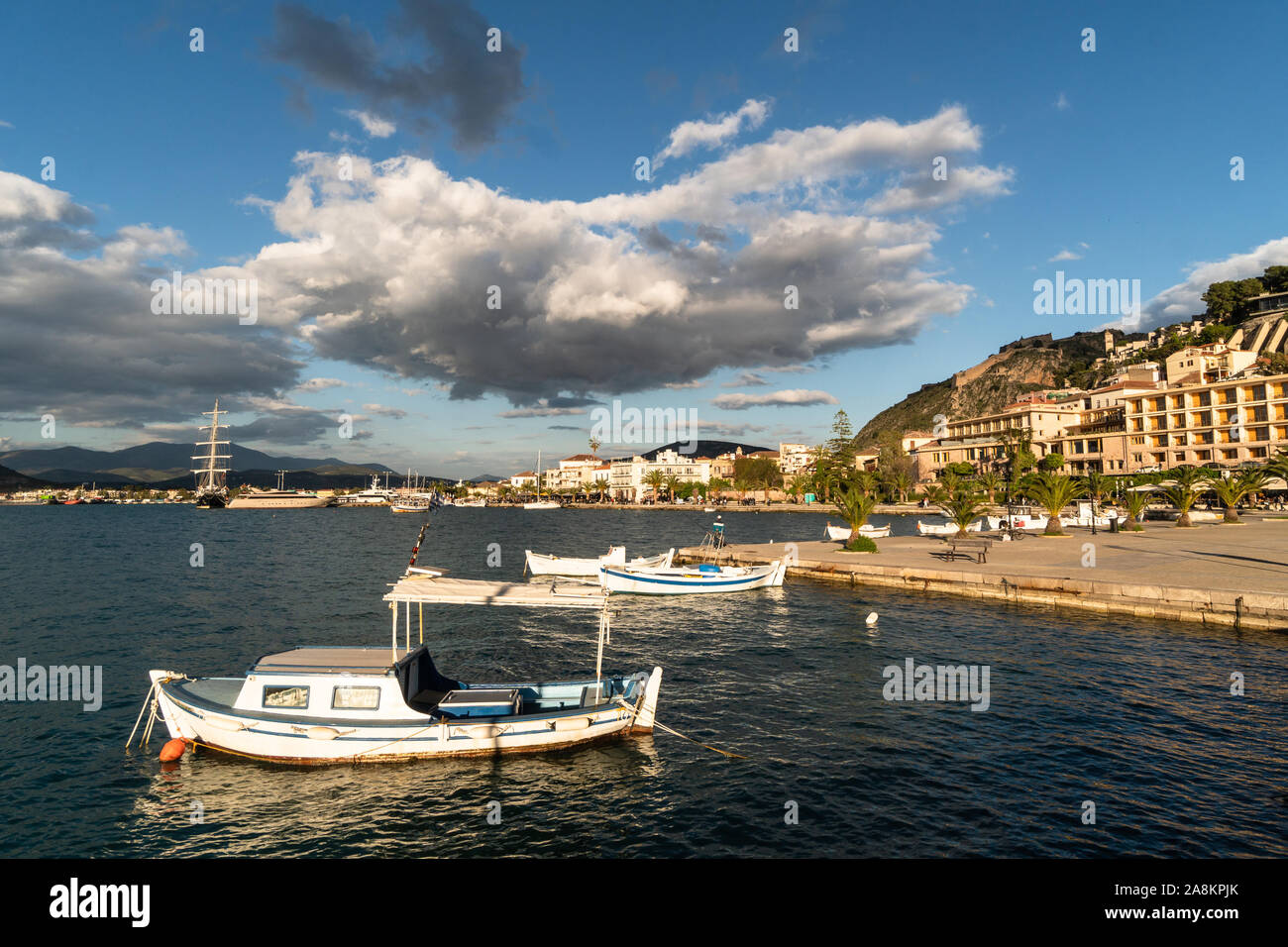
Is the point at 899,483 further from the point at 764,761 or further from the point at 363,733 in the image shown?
the point at 363,733

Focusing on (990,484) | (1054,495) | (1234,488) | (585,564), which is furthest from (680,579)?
(990,484)

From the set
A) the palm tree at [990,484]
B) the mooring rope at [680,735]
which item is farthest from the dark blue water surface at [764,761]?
the palm tree at [990,484]

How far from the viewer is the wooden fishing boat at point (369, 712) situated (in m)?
15.4

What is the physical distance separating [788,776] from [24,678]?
26.4 metres

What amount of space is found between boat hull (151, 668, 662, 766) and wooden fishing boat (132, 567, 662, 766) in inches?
1.0

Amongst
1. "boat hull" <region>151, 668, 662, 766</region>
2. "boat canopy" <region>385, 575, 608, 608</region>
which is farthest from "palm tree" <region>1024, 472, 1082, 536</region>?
"boat hull" <region>151, 668, 662, 766</region>

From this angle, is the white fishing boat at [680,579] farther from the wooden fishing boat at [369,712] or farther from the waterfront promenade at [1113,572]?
the wooden fishing boat at [369,712]

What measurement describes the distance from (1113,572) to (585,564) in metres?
31.3

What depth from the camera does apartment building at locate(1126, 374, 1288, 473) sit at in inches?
3536

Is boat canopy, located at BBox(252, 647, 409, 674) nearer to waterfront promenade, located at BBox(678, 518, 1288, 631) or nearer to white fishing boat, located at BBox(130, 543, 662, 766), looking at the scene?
white fishing boat, located at BBox(130, 543, 662, 766)

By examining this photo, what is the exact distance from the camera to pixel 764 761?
1577 centimetres

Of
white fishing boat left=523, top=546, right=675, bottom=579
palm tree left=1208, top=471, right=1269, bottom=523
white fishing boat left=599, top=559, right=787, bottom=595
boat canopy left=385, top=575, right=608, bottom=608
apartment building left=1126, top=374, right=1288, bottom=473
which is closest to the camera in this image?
boat canopy left=385, top=575, right=608, bottom=608

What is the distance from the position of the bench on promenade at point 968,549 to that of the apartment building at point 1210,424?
66538 millimetres
